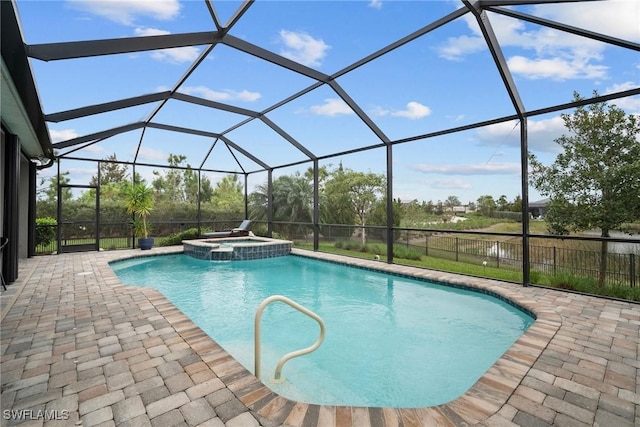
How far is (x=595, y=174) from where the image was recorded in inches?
226

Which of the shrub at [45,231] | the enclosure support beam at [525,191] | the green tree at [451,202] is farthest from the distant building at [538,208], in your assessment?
the shrub at [45,231]

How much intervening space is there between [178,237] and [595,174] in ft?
39.8

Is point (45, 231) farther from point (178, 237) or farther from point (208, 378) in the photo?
point (208, 378)

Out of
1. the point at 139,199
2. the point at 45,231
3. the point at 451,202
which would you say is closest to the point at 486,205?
the point at 451,202

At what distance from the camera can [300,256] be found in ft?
31.8

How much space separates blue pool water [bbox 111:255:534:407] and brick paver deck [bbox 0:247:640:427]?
0.56 metres

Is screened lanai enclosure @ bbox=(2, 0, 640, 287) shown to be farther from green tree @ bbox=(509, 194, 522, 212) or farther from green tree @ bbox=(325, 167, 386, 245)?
green tree @ bbox=(325, 167, 386, 245)

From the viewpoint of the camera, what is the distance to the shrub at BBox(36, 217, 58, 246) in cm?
885

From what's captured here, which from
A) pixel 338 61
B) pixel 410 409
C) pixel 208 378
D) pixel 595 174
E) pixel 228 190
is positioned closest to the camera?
pixel 410 409

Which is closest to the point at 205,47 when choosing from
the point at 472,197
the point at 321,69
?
the point at 321,69

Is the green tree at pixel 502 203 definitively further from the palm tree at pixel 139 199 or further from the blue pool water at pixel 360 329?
the palm tree at pixel 139 199

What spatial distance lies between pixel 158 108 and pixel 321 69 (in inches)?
168

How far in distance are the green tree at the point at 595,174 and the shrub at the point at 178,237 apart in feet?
36.2

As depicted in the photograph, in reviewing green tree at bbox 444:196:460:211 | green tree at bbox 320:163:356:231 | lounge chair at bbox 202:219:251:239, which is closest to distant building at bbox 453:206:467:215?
green tree at bbox 444:196:460:211
